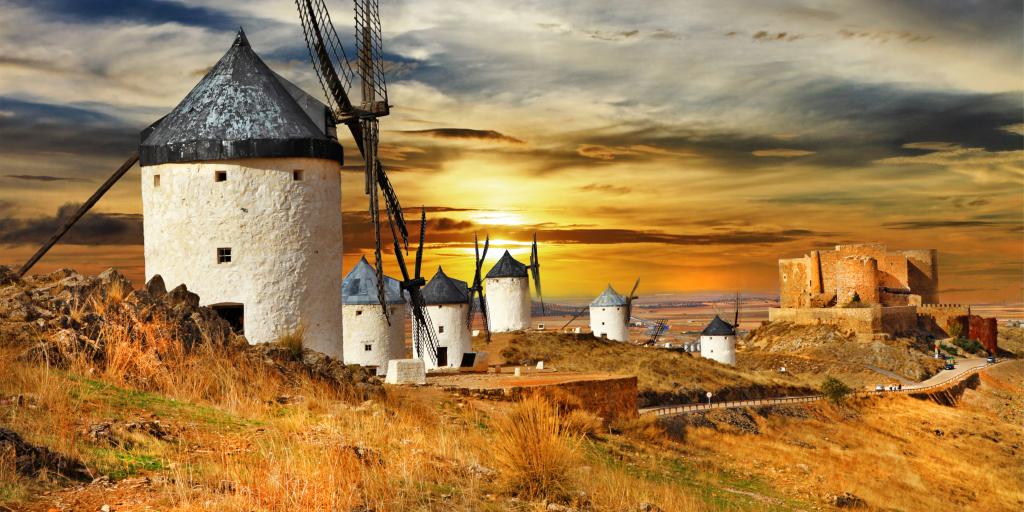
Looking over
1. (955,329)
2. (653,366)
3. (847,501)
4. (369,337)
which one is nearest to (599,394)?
(847,501)

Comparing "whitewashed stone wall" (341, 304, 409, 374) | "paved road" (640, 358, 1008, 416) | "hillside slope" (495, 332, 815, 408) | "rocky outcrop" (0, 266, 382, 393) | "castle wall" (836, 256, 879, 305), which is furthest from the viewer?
"castle wall" (836, 256, 879, 305)

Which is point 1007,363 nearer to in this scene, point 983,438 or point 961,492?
point 983,438

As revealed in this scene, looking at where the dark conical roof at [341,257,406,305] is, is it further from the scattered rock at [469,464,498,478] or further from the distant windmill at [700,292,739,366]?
the distant windmill at [700,292,739,366]

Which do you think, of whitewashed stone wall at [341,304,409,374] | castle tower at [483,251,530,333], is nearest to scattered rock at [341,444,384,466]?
whitewashed stone wall at [341,304,409,374]

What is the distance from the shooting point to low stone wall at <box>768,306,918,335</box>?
53.5m

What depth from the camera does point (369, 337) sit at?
2716 centimetres

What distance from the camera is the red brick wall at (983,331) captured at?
58.5m

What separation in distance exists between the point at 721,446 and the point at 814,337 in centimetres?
3851

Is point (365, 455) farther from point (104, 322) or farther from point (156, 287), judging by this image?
point (156, 287)

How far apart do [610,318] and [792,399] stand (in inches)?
492

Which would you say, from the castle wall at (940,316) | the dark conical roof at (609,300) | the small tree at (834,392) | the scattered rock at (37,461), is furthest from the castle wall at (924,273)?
the scattered rock at (37,461)

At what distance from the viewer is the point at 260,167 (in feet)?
52.5

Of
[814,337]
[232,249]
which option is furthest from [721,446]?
[814,337]

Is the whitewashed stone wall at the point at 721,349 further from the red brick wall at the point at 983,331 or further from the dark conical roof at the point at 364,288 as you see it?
the red brick wall at the point at 983,331
